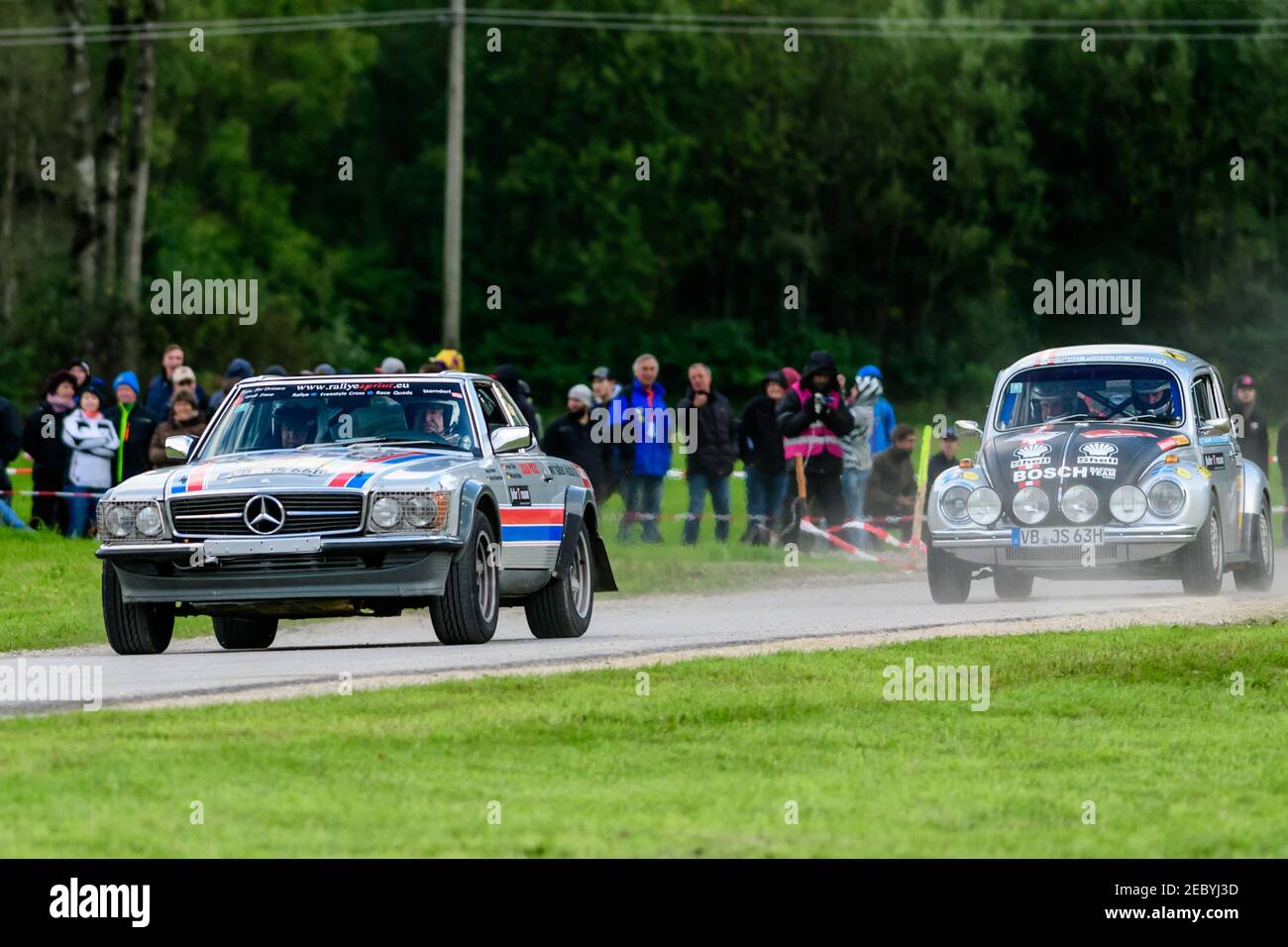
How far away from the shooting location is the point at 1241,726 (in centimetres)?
1219

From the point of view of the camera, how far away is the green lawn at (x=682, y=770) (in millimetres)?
8719

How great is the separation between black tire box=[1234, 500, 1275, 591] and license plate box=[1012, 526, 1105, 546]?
7.49ft

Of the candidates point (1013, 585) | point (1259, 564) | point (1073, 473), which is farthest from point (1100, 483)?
point (1259, 564)

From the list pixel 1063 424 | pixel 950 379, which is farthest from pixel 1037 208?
pixel 1063 424

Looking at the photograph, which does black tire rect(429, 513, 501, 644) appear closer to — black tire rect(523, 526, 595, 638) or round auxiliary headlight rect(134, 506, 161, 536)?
black tire rect(523, 526, 595, 638)

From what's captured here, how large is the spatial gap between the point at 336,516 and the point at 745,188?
64461mm

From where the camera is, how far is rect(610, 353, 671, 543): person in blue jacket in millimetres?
25375

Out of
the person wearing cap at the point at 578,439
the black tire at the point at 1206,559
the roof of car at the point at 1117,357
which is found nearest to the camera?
the black tire at the point at 1206,559

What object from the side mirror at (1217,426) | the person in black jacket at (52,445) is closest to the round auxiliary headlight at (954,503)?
the side mirror at (1217,426)

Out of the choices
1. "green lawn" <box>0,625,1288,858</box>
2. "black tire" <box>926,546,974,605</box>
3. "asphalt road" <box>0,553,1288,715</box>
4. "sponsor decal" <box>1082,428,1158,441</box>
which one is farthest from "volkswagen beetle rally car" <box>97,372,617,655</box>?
"sponsor decal" <box>1082,428,1158,441</box>

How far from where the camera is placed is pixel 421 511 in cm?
1457

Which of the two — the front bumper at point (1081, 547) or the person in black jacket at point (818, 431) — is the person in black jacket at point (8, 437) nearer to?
the person in black jacket at point (818, 431)
